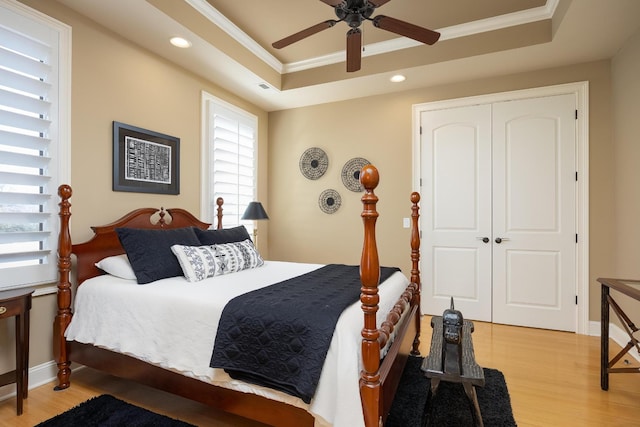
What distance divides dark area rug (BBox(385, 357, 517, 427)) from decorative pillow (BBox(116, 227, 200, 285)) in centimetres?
177

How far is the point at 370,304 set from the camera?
1461 millimetres

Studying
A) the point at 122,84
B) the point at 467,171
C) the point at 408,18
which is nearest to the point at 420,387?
the point at 467,171

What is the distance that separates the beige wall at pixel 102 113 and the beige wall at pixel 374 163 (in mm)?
1667

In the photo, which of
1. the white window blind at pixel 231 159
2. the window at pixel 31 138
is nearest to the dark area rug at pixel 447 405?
the window at pixel 31 138

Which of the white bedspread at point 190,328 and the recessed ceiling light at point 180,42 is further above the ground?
the recessed ceiling light at point 180,42

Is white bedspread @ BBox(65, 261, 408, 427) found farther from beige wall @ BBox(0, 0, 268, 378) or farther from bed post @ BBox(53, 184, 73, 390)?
beige wall @ BBox(0, 0, 268, 378)

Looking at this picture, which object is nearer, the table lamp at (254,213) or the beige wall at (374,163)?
the beige wall at (374,163)

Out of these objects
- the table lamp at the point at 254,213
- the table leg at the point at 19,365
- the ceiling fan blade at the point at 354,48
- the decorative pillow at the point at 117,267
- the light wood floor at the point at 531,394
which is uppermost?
the ceiling fan blade at the point at 354,48

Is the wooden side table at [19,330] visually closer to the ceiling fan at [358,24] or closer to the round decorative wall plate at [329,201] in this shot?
the ceiling fan at [358,24]

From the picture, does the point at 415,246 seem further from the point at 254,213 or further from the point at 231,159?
the point at 231,159

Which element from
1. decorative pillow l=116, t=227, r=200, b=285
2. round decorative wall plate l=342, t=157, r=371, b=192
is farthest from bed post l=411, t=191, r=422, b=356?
decorative pillow l=116, t=227, r=200, b=285

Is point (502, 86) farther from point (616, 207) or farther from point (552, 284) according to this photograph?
point (552, 284)

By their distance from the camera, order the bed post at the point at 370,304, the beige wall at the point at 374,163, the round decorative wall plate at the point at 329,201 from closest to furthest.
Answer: the bed post at the point at 370,304
the beige wall at the point at 374,163
the round decorative wall plate at the point at 329,201

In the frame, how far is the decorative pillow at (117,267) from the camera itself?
2.46 metres
